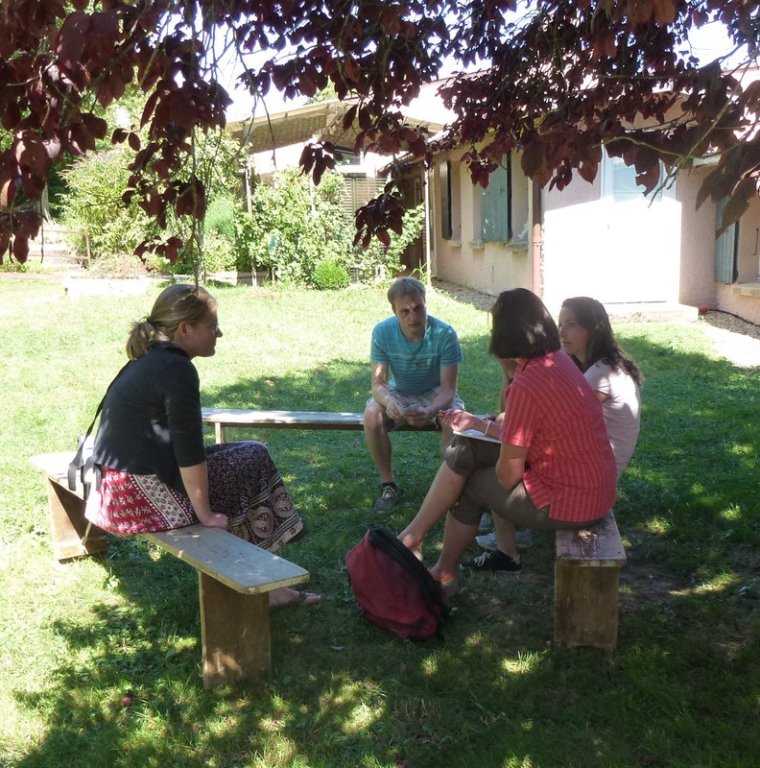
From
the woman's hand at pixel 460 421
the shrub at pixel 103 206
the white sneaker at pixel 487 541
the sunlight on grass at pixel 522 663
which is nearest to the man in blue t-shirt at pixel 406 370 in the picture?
the white sneaker at pixel 487 541

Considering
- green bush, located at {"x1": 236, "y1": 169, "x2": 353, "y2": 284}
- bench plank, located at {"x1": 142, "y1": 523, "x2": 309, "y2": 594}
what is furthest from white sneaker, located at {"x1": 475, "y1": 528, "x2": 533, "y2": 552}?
green bush, located at {"x1": 236, "y1": 169, "x2": 353, "y2": 284}

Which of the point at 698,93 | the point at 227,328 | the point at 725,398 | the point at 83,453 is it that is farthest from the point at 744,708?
the point at 227,328

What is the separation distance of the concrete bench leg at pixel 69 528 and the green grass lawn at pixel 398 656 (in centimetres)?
8

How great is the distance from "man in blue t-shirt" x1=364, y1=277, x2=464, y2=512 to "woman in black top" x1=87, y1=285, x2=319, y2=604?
63.6 inches

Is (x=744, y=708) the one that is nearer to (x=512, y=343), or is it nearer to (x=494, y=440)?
(x=494, y=440)

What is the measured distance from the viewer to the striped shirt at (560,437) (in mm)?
3316

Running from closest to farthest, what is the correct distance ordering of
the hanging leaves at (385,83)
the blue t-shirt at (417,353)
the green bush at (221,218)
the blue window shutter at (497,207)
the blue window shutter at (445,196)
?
1. the hanging leaves at (385,83)
2. the blue t-shirt at (417,353)
3. the blue window shutter at (497,207)
4. the blue window shutter at (445,196)
5. the green bush at (221,218)

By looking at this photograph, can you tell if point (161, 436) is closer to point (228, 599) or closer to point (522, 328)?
point (228, 599)

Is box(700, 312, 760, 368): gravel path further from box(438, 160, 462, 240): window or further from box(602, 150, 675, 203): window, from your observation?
box(438, 160, 462, 240): window

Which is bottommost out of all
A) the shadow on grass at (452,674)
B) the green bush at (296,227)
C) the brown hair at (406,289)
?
the shadow on grass at (452,674)

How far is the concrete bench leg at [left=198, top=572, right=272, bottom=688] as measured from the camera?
3211mm

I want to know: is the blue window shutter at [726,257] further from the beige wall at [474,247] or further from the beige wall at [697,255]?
the beige wall at [474,247]

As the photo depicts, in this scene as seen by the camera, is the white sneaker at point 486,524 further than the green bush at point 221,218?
No

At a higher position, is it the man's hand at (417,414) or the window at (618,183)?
the window at (618,183)
